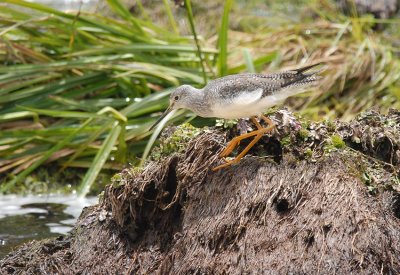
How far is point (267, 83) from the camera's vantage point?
5.20 m

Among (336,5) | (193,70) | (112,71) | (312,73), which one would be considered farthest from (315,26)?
(312,73)

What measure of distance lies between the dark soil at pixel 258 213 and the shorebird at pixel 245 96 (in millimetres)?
124

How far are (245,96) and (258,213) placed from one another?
0.74 m

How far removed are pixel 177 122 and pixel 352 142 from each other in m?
2.67

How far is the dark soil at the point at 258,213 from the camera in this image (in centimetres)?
454

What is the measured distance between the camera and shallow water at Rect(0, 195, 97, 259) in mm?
6242

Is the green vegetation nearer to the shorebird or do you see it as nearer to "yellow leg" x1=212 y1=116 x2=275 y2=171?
the shorebird

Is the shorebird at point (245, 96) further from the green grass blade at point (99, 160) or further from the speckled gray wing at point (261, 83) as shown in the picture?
the green grass blade at point (99, 160)

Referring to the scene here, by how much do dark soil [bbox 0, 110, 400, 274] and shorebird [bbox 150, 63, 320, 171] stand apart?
4.9 inches

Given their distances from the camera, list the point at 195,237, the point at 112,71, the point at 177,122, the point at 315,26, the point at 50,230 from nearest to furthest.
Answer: the point at 195,237 → the point at 50,230 → the point at 177,122 → the point at 112,71 → the point at 315,26

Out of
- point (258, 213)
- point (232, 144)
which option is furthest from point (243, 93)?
point (258, 213)

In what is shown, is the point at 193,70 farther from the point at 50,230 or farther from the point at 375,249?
the point at 375,249

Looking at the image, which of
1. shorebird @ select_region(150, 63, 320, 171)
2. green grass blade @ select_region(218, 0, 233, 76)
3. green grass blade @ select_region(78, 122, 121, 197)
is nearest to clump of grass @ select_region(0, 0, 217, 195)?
green grass blade @ select_region(78, 122, 121, 197)

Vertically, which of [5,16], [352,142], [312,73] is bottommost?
[352,142]
